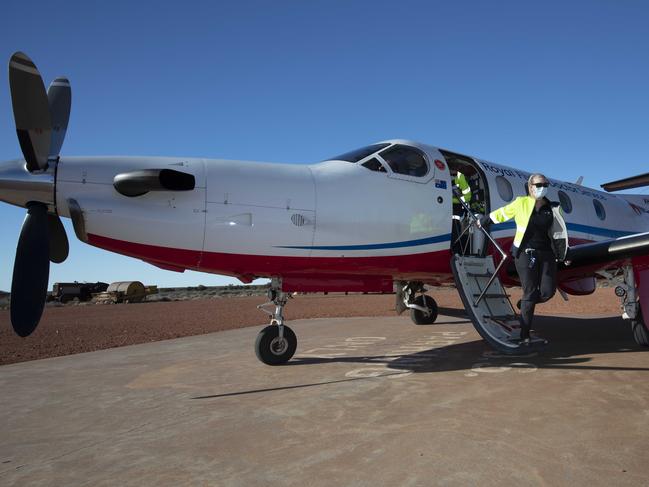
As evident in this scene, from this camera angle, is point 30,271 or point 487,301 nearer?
point 30,271

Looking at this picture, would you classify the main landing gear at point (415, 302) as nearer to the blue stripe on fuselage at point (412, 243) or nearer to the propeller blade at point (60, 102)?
the blue stripe on fuselage at point (412, 243)

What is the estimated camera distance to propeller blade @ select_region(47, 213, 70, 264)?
629 cm

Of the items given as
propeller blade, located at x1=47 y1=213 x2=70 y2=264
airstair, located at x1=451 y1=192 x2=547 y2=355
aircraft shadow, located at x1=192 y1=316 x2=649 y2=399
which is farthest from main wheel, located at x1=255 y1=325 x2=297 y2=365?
propeller blade, located at x1=47 y1=213 x2=70 y2=264

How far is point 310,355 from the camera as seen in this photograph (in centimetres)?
791

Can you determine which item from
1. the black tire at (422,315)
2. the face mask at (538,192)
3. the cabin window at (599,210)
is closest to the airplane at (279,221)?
the face mask at (538,192)

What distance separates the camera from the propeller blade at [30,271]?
17.6 feet

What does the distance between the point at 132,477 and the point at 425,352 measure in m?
5.73

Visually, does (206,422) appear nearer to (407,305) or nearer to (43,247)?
(43,247)

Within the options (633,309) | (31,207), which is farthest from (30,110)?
(633,309)

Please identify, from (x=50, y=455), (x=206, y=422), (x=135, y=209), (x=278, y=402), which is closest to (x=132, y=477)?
(x=50, y=455)

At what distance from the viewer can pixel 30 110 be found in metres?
5.23

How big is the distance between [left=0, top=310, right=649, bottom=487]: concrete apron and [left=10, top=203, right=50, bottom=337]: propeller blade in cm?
97

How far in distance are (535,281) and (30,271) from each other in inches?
256

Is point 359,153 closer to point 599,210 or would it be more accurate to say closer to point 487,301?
point 487,301
